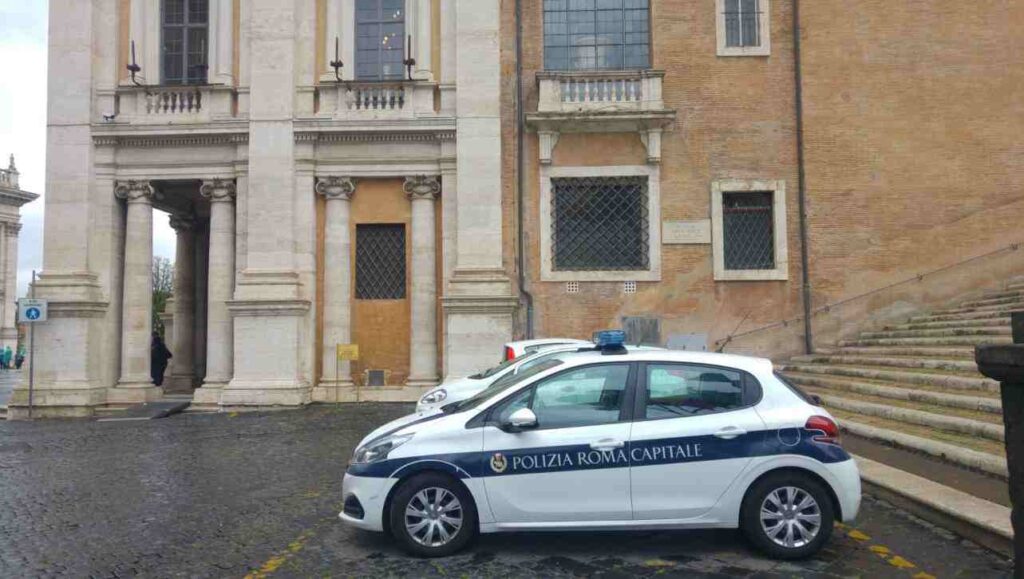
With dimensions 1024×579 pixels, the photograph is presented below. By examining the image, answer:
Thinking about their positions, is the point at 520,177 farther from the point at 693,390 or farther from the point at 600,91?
the point at 693,390

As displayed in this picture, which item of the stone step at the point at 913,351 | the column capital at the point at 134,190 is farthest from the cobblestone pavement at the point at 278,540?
the column capital at the point at 134,190

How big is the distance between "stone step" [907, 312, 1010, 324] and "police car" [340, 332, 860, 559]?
9462mm

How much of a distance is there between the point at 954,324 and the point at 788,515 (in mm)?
10475

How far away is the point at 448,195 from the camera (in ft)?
53.0

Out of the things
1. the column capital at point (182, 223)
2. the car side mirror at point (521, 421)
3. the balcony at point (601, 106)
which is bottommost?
the car side mirror at point (521, 421)

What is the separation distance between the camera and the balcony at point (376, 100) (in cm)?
1614

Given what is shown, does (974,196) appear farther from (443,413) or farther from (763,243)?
(443,413)

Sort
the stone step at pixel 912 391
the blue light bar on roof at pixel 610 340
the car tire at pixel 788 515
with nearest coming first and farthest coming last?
the car tire at pixel 788 515
the blue light bar on roof at pixel 610 340
the stone step at pixel 912 391

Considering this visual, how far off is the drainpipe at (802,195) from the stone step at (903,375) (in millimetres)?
1050

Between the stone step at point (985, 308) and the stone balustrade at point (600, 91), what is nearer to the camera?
the stone step at point (985, 308)

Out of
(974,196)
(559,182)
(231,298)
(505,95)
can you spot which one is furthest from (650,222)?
(231,298)

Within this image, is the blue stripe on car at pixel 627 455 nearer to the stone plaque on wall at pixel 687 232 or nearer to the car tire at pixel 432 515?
the car tire at pixel 432 515

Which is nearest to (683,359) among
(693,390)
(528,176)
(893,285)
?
(693,390)

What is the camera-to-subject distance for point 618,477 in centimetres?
529
